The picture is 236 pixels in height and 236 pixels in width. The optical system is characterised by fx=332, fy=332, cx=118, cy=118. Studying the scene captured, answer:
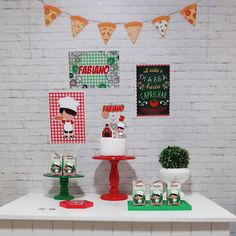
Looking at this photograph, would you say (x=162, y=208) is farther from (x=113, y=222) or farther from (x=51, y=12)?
(x=51, y=12)

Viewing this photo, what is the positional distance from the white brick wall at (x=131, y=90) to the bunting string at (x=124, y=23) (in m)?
0.03

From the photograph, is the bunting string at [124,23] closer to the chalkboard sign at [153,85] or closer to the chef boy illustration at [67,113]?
the chalkboard sign at [153,85]

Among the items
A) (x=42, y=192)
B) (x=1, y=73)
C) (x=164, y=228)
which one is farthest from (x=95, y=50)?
(x=164, y=228)

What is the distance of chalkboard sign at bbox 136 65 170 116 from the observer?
212 cm

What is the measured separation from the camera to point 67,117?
2146mm

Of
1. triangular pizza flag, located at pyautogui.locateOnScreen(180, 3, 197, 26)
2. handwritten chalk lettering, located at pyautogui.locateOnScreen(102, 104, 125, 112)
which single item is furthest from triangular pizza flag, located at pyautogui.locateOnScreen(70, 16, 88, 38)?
triangular pizza flag, located at pyautogui.locateOnScreen(180, 3, 197, 26)

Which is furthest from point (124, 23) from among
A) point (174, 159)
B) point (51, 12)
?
point (174, 159)

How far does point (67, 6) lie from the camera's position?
211 cm

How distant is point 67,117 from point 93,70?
0.35 m

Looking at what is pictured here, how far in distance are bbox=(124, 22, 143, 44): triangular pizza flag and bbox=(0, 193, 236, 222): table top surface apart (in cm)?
102

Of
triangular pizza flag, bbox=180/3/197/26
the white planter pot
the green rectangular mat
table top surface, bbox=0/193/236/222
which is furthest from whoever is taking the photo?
triangular pizza flag, bbox=180/3/197/26

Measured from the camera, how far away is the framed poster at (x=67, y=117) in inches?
84.2

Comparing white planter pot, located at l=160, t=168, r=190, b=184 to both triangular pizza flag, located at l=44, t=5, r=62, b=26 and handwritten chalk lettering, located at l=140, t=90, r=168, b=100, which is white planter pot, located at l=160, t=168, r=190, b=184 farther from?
triangular pizza flag, located at l=44, t=5, r=62, b=26

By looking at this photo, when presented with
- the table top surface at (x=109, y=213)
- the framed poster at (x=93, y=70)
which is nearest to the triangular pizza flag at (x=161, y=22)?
the framed poster at (x=93, y=70)
